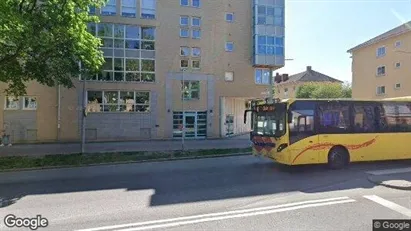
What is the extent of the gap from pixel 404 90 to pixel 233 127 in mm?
17571

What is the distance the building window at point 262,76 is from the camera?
92.0 feet

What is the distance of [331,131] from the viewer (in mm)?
10789

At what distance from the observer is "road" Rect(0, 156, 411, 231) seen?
5.43m

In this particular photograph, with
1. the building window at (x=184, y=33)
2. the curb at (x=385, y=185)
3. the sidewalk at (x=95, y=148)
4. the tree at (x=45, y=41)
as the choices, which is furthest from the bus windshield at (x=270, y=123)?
the building window at (x=184, y=33)

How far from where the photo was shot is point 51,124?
2369 cm

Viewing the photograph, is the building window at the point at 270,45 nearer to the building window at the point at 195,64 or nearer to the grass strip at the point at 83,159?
the building window at the point at 195,64

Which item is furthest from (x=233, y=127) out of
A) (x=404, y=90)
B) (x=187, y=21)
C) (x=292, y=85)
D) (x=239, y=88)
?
(x=292, y=85)

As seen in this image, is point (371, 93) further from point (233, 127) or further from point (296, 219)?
point (296, 219)

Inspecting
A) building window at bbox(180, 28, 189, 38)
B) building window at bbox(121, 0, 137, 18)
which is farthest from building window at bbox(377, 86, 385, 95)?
building window at bbox(121, 0, 137, 18)

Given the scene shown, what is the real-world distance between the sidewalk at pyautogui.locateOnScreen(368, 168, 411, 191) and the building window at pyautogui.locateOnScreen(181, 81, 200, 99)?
1809cm

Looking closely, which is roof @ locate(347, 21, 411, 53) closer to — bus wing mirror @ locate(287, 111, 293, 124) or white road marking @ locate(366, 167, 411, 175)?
white road marking @ locate(366, 167, 411, 175)

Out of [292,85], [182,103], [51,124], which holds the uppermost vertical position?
[292,85]

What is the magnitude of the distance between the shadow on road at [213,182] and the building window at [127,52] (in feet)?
49.1

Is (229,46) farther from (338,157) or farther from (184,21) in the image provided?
(338,157)
